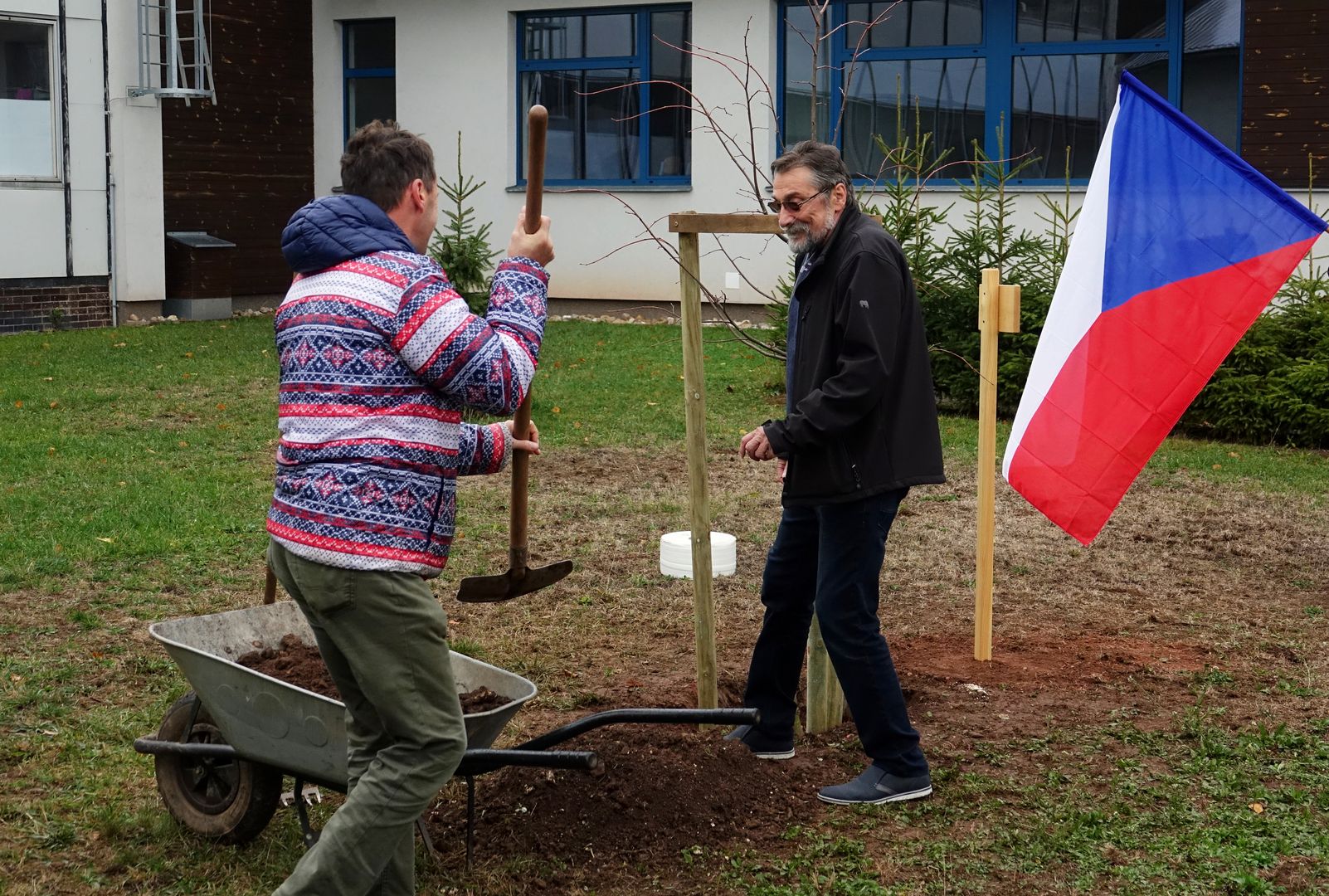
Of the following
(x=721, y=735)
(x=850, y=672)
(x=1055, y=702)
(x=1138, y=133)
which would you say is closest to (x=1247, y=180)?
(x=1138, y=133)

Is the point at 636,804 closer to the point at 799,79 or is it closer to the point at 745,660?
the point at 745,660

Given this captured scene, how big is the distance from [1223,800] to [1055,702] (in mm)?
932

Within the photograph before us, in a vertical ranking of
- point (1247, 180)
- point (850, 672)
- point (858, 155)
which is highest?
point (858, 155)

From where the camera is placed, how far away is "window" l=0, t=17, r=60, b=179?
53.3 ft

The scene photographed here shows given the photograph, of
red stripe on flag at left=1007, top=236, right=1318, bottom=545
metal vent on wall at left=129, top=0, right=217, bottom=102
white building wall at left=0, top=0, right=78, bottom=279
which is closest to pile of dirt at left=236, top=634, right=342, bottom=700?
red stripe on flag at left=1007, top=236, right=1318, bottom=545

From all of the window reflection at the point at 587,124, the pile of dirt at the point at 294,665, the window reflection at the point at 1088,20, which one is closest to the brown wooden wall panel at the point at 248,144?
the window reflection at the point at 587,124

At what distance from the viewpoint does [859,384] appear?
401cm

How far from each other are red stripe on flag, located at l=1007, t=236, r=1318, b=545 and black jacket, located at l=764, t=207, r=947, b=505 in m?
1.11

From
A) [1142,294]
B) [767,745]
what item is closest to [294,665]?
[767,745]

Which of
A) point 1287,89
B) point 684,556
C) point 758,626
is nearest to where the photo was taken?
point 758,626

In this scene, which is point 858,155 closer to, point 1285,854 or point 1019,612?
point 1019,612

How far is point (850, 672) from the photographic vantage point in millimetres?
4238

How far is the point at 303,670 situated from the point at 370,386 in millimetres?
1396

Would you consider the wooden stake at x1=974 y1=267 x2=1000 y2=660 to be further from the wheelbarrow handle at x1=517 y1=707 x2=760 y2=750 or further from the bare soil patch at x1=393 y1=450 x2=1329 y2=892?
the wheelbarrow handle at x1=517 y1=707 x2=760 y2=750
